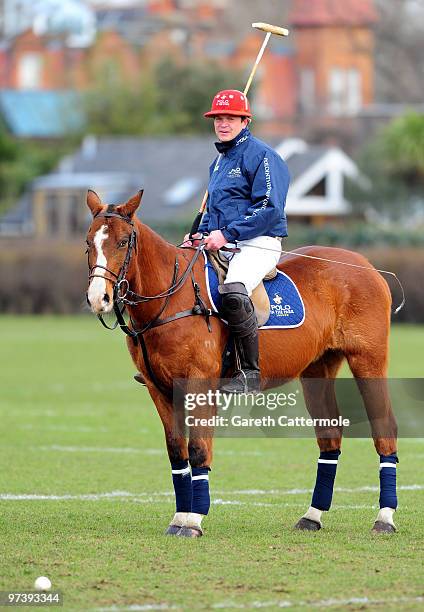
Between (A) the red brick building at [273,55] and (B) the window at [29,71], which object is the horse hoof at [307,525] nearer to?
(A) the red brick building at [273,55]

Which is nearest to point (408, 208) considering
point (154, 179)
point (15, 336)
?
point (154, 179)

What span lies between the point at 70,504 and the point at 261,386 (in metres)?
2.04

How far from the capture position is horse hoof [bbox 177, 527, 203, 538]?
30.9 ft

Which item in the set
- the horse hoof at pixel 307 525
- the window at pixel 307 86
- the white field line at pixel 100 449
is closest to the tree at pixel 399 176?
the window at pixel 307 86

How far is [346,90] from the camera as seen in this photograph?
299ft

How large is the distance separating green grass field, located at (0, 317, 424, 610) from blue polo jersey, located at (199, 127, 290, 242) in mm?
2064

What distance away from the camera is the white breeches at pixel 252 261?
383 inches

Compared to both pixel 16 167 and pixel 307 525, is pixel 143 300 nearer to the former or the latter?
pixel 307 525

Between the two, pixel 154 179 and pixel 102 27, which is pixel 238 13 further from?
pixel 154 179

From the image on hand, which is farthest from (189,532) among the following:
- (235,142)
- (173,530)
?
(235,142)

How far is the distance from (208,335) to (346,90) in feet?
272

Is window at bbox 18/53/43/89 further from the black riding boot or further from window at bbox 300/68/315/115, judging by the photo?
the black riding boot

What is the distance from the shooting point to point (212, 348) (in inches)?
378

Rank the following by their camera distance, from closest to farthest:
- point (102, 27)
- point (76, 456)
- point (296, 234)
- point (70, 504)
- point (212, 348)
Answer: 1. point (212, 348)
2. point (70, 504)
3. point (76, 456)
4. point (296, 234)
5. point (102, 27)
